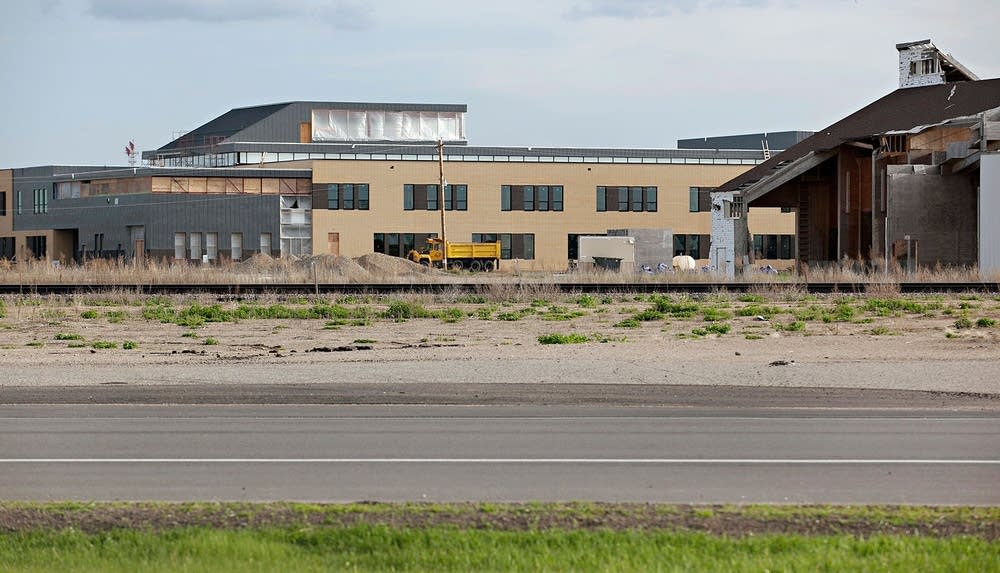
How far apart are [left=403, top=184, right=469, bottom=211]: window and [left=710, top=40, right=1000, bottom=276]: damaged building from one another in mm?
24021

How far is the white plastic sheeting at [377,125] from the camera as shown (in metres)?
96.4

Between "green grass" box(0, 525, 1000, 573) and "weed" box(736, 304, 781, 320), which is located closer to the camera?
"green grass" box(0, 525, 1000, 573)

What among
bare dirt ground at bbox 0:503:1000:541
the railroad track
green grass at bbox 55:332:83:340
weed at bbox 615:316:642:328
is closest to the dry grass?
the railroad track

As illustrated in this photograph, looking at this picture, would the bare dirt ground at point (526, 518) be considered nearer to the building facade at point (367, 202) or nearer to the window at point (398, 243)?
the building facade at point (367, 202)

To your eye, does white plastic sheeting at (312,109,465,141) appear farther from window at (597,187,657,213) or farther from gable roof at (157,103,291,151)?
window at (597,187,657,213)

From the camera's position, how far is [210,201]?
81875 mm

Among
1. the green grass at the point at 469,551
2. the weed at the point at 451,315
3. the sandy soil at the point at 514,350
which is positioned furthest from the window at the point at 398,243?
the green grass at the point at 469,551

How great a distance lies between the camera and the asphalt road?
10617 mm

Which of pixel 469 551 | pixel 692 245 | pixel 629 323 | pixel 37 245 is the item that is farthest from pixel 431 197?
pixel 469 551

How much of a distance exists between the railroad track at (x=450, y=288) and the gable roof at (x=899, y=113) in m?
17.0

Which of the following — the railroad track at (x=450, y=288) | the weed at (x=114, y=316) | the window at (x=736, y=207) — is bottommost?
the weed at (x=114, y=316)

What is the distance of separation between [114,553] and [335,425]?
7079mm

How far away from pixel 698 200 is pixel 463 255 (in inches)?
758

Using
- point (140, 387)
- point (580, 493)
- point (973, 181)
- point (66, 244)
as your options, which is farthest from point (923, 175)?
point (66, 244)
